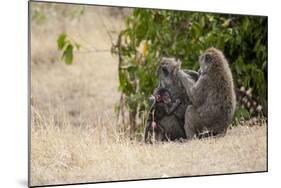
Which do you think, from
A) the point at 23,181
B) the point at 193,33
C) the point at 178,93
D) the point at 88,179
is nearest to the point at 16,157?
the point at 23,181

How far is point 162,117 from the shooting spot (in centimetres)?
501

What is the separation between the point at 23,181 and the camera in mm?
4695

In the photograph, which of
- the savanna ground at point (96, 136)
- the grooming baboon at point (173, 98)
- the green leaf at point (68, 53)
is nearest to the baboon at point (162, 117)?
the grooming baboon at point (173, 98)

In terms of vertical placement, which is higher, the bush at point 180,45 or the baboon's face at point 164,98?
the bush at point 180,45

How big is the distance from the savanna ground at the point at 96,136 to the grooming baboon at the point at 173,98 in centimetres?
14

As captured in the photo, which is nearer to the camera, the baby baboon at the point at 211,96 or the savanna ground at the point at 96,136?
the savanna ground at the point at 96,136

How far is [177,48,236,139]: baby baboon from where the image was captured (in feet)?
16.6

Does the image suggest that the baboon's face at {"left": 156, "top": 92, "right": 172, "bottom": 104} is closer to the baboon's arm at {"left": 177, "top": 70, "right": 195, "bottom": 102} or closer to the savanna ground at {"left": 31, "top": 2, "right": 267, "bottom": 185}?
the baboon's arm at {"left": 177, "top": 70, "right": 195, "bottom": 102}

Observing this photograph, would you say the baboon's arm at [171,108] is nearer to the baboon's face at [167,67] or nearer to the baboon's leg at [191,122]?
the baboon's leg at [191,122]

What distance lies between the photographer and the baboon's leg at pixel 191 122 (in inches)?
199

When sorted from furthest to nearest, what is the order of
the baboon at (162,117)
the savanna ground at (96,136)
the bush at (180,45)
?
the bush at (180,45) → the baboon at (162,117) → the savanna ground at (96,136)

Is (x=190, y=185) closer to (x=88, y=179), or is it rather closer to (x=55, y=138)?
(x=88, y=179)

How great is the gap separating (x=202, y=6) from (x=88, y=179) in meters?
1.92

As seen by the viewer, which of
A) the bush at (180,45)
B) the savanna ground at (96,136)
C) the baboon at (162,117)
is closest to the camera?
the savanna ground at (96,136)
